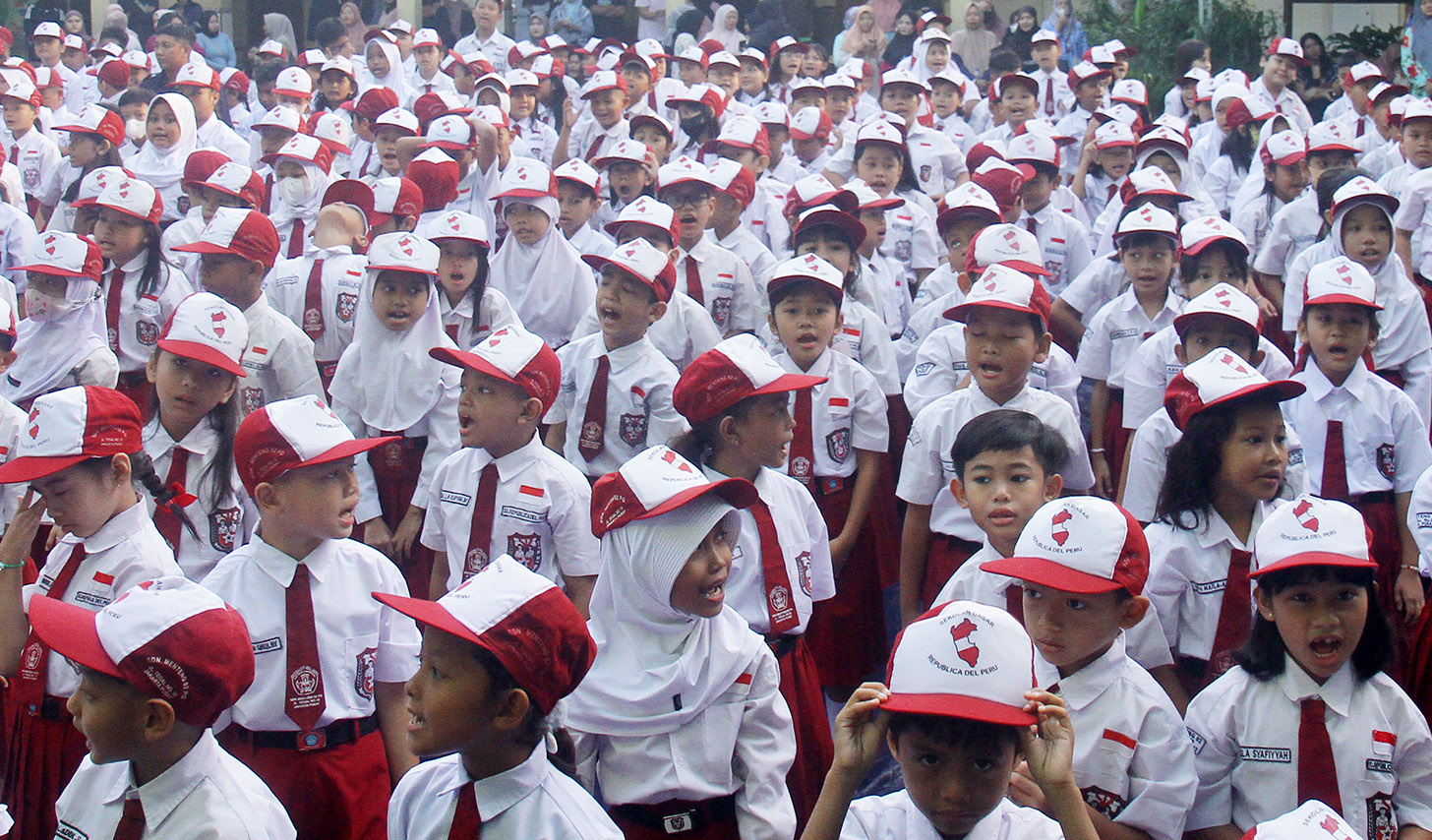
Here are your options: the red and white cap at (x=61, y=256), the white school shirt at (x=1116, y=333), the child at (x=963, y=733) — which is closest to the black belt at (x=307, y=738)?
the child at (x=963, y=733)

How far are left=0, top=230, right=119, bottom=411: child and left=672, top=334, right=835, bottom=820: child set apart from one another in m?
2.99

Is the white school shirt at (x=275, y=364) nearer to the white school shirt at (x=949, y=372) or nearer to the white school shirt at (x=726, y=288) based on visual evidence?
the white school shirt at (x=726, y=288)

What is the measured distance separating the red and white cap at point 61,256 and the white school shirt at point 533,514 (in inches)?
97.9

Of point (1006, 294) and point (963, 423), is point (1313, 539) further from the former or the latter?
point (1006, 294)

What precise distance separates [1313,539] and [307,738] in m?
2.30

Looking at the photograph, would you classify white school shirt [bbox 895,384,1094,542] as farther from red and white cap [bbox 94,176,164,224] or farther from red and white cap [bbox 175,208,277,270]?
red and white cap [bbox 94,176,164,224]

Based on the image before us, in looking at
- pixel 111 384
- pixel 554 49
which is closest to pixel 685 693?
pixel 111 384

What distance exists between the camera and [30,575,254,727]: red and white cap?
2.52 meters

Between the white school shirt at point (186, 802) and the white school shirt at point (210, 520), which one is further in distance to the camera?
the white school shirt at point (210, 520)

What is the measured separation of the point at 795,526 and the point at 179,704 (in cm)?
178

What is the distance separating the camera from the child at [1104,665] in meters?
2.90

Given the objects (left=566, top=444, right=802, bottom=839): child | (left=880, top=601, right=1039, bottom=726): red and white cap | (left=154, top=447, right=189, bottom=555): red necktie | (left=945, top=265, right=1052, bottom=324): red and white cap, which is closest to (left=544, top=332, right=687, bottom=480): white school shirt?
(left=945, top=265, right=1052, bottom=324): red and white cap

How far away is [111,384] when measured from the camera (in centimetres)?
562

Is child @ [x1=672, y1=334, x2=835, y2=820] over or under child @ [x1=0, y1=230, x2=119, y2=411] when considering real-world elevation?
under
